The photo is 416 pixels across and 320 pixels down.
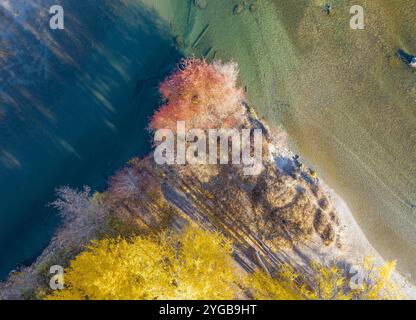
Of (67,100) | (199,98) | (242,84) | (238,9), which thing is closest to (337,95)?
(242,84)

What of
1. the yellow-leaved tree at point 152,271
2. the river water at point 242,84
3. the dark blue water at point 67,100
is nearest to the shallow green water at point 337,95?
the river water at point 242,84

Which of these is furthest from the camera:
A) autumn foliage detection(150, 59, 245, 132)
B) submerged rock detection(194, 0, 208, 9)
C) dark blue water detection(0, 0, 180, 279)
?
submerged rock detection(194, 0, 208, 9)

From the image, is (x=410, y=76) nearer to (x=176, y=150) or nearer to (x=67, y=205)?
(x=176, y=150)

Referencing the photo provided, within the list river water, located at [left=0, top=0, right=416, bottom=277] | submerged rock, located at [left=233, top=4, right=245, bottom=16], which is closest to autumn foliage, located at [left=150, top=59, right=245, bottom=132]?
river water, located at [left=0, top=0, right=416, bottom=277]

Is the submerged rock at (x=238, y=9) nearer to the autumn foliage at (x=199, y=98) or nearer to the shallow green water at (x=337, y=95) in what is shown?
the shallow green water at (x=337, y=95)

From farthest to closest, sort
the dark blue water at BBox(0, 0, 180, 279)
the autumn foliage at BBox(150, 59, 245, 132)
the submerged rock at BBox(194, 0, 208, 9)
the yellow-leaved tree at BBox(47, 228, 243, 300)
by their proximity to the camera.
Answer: the submerged rock at BBox(194, 0, 208, 9) < the dark blue water at BBox(0, 0, 180, 279) < the autumn foliage at BBox(150, 59, 245, 132) < the yellow-leaved tree at BBox(47, 228, 243, 300)

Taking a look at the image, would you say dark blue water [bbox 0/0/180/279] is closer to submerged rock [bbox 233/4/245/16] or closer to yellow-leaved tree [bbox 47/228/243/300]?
submerged rock [bbox 233/4/245/16]

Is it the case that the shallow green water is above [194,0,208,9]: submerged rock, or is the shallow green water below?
below
